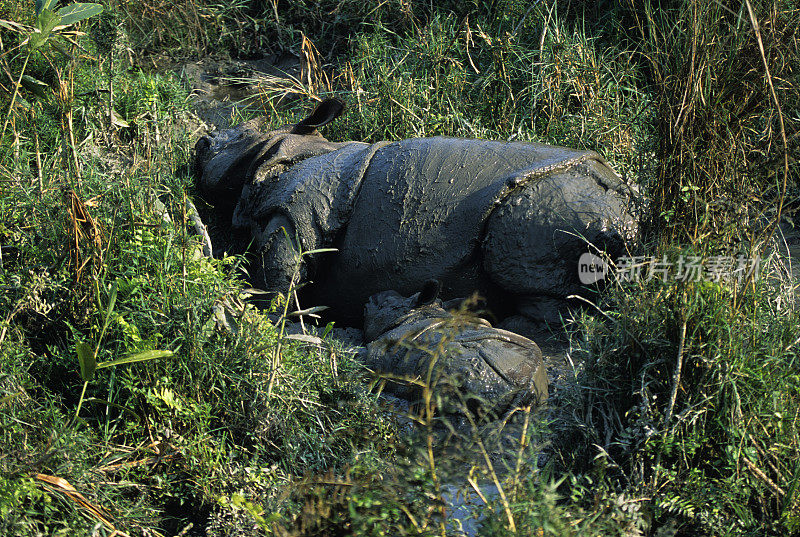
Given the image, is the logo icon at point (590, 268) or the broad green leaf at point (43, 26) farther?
the broad green leaf at point (43, 26)

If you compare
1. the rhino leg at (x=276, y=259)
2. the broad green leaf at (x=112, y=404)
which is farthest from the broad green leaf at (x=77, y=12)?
the broad green leaf at (x=112, y=404)

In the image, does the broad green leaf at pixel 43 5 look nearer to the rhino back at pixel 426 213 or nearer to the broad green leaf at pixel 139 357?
the rhino back at pixel 426 213

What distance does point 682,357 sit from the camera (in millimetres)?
3098

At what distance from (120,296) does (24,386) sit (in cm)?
52

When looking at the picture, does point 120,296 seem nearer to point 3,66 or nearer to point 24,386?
point 24,386

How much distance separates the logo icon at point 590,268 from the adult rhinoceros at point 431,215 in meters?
0.05

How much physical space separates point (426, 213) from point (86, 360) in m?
1.89

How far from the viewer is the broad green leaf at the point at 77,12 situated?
14.8 ft

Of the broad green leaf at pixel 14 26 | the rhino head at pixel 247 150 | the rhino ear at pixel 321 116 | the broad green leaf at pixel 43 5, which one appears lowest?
the rhino head at pixel 247 150

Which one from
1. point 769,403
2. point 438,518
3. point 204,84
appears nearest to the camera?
point 438,518

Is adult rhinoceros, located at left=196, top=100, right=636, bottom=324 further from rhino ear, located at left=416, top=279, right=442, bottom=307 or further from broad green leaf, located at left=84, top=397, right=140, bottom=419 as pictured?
broad green leaf, located at left=84, top=397, right=140, bottom=419

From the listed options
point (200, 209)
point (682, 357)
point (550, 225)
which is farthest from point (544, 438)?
point (200, 209)

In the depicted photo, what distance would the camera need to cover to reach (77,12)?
4.53 m

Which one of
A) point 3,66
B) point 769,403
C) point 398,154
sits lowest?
point 769,403
